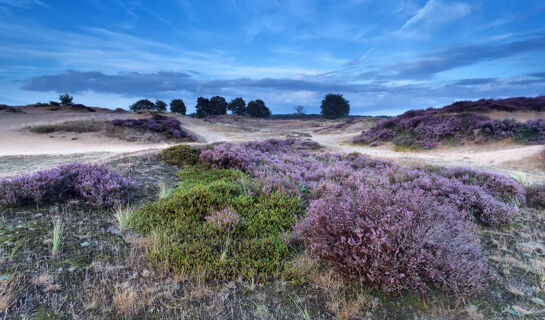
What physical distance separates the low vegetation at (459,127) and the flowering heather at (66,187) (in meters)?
23.9

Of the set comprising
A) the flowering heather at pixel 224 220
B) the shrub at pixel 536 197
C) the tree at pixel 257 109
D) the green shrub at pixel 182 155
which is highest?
the tree at pixel 257 109

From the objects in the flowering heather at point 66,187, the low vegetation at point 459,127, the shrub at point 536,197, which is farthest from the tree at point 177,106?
the shrub at point 536,197

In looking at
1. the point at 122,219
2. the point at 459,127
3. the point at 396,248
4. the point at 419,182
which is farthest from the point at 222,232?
the point at 459,127

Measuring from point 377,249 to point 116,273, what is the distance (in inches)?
135

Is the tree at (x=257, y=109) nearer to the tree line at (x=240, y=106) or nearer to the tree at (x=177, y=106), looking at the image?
the tree line at (x=240, y=106)

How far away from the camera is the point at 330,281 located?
330 centimetres

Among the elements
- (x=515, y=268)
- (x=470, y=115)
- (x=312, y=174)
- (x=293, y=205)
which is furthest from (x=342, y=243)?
(x=470, y=115)

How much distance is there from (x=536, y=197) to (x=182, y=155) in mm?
11253

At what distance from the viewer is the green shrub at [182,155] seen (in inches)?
387

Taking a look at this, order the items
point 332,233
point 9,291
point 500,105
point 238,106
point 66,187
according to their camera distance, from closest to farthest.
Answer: point 9,291, point 332,233, point 66,187, point 500,105, point 238,106

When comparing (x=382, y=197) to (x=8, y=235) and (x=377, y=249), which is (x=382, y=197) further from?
(x=8, y=235)

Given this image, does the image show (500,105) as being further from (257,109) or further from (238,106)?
(238,106)

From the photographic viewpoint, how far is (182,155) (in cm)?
1012

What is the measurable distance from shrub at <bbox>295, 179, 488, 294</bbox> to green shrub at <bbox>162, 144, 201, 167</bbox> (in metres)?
7.00
